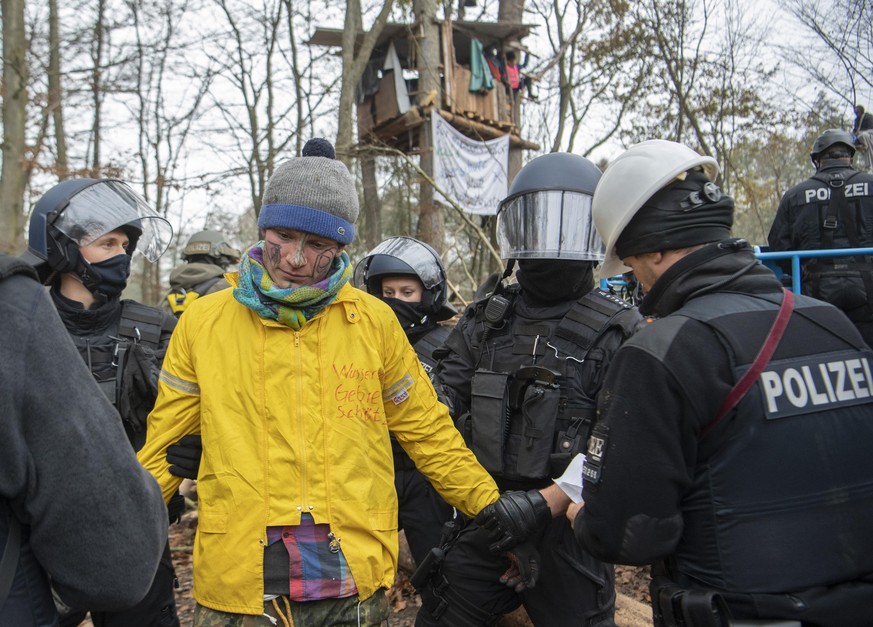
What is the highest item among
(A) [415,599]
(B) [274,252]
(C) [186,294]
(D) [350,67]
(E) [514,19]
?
(E) [514,19]

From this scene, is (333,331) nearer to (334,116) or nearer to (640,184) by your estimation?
(640,184)

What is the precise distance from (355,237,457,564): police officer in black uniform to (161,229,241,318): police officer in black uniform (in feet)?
7.17

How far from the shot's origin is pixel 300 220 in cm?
215

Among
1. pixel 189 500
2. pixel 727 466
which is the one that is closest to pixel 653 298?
pixel 727 466

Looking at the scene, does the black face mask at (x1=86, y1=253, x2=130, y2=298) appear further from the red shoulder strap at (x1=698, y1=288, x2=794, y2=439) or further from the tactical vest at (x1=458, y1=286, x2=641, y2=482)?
the red shoulder strap at (x1=698, y1=288, x2=794, y2=439)

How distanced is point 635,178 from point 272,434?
136 centimetres

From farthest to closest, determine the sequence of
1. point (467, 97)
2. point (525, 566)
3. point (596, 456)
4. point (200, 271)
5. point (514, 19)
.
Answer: point (514, 19) < point (467, 97) < point (200, 271) < point (525, 566) < point (596, 456)

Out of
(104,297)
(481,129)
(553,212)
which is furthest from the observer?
(481,129)

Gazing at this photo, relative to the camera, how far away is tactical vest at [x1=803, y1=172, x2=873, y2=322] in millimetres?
5754

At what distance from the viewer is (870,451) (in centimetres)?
169

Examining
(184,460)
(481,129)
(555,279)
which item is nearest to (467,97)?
(481,129)

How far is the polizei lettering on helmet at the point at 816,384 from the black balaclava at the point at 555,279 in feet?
4.08

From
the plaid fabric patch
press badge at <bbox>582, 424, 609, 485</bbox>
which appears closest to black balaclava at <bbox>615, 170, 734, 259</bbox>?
press badge at <bbox>582, 424, 609, 485</bbox>

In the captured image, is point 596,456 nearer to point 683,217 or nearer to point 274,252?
point 683,217
